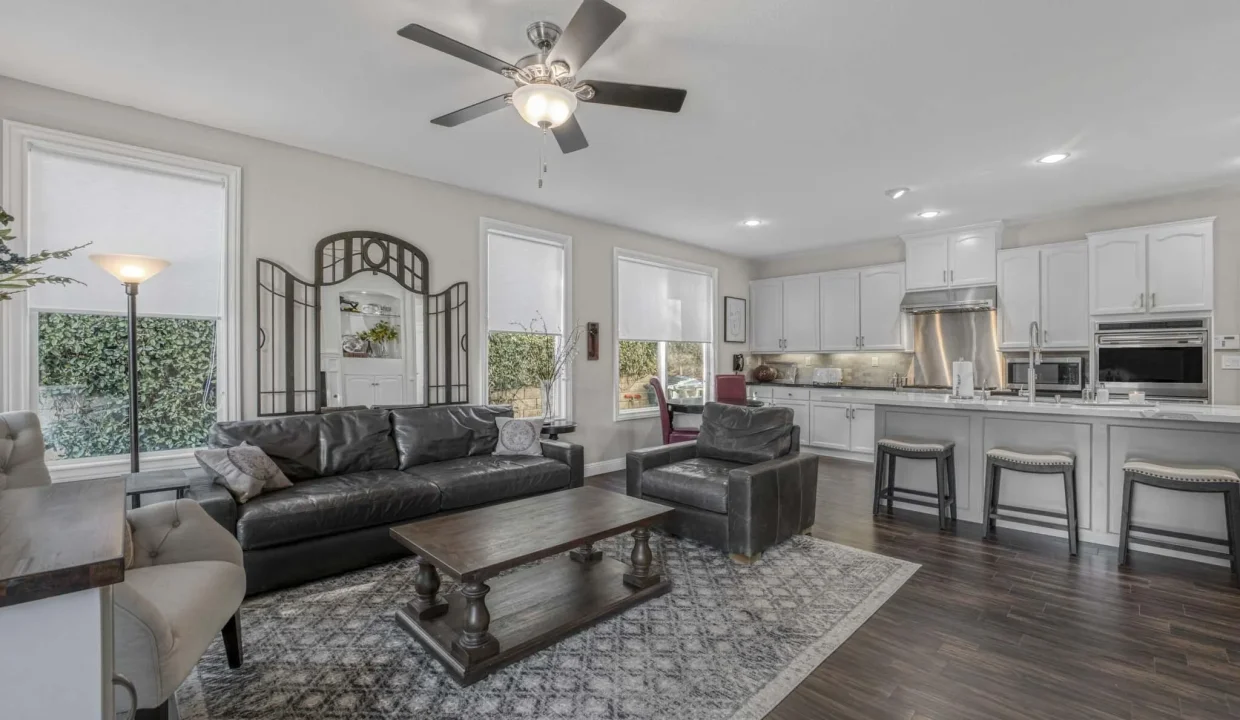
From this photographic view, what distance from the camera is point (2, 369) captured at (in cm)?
284

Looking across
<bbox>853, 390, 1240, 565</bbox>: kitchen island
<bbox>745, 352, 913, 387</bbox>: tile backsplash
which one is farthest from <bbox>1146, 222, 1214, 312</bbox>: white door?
<bbox>745, 352, 913, 387</bbox>: tile backsplash

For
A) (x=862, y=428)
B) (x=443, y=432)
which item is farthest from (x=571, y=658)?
(x=862, y=428)

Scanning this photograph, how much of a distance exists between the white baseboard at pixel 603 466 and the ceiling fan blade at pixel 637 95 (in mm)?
3840

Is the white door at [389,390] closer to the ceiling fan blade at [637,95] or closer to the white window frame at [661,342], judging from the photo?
the white window frame at [661,342]

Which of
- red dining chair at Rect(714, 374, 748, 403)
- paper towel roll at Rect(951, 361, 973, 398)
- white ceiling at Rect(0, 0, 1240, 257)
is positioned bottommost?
red dining chair at Rect(714, 374, 748, 403)

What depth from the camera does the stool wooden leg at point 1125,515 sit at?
3.24m

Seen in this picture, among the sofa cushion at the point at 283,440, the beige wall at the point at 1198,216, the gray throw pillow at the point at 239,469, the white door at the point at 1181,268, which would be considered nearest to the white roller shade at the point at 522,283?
the sofa cushion at the point at 283,440

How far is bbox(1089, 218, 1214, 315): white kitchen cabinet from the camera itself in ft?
15.5

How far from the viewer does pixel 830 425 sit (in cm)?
Result: 666

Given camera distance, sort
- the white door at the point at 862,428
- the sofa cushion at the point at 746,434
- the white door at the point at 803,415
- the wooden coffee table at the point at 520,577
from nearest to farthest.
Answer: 1. the wooden coffee table at the point at 520,577
2. the sofa cushion at the point at 746,434
3. the white door at the point at 862,428
4. the white door at the point at 803,415

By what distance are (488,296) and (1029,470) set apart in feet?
14.1

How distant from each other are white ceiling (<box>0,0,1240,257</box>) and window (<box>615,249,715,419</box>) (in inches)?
66.0

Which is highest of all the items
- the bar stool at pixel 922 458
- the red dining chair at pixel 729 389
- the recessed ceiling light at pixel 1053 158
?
the recessed ceiling light at pixel 1053 158

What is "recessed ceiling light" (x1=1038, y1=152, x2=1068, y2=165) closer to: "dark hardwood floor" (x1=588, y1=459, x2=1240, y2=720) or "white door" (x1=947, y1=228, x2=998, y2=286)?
"white door" (x1=947, y1=228, x2=998, y2=286)
